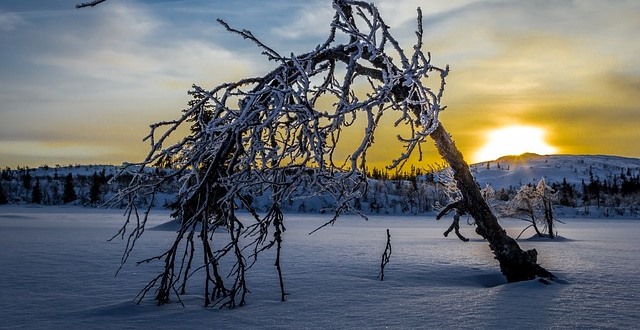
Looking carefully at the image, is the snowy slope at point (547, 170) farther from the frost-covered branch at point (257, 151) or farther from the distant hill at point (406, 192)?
the frost-covered branch at point (257, 151)

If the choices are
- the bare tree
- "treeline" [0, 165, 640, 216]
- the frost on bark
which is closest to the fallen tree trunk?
the frost on bark

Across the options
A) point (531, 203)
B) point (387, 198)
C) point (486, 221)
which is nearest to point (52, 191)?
point (387, 198)

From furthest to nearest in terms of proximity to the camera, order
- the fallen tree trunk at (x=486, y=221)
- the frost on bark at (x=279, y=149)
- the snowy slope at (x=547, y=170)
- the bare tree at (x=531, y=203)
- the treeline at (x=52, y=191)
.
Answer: the snowy slope at (x=547, y=170), the treeline at (x=52, y=191), the bare tree at (x=531, y=203), the fallen tree trunk at (x=486, y=221), the frost on bark at (x=279, y=149)

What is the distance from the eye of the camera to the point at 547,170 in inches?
6053

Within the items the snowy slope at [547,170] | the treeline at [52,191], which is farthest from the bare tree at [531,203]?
the snowy slope at [547,170]

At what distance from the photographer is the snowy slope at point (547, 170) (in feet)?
450

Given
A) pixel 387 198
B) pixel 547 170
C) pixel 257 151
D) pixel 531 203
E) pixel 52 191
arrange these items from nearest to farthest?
pixel 257 151, pixel 531 203, pixel 387 198, pixel 52 191, pixel 547 170

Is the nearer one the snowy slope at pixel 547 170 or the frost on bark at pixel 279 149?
the frost on bark at pixel 279 149

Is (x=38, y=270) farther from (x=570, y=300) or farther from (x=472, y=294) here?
(x=570, y=300)

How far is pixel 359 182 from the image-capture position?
5590 mm

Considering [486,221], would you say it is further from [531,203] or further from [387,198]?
[387,198]

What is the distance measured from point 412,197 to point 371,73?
77323 millimetres

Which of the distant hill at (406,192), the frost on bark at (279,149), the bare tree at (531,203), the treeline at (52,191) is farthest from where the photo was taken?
the treeline at (52,191)

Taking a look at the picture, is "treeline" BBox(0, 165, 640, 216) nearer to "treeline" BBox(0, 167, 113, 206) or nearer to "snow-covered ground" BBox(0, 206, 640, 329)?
"treeline" BBox(0, 167, 113, 206)
